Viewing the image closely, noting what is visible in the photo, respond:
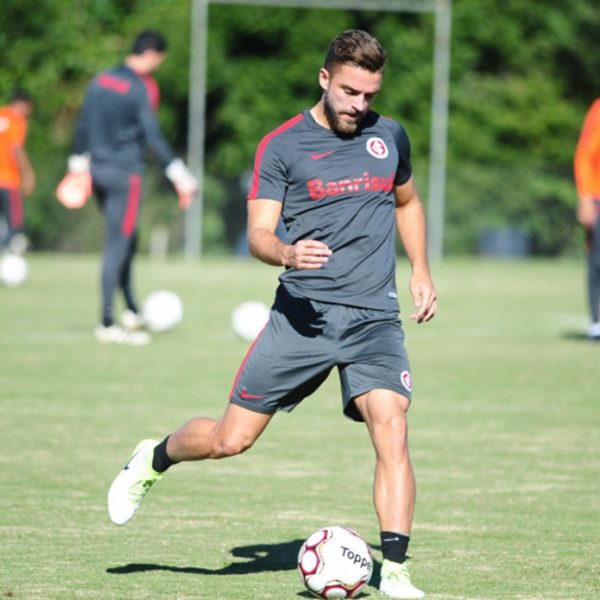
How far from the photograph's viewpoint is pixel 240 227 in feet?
114

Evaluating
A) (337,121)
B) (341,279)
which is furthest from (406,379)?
(337,121)

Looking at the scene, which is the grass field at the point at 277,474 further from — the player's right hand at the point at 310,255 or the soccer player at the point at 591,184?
the player's right hand at the point at 310,255

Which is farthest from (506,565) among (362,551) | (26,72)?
(26,72)

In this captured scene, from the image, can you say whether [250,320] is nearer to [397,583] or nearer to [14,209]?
[14,209]

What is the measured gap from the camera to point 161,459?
6.62 meters

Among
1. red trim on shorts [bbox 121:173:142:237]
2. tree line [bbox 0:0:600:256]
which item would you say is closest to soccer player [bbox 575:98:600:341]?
red trim on shorts [bbox 121:173:142:237]

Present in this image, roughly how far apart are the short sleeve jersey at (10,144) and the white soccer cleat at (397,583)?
1907cm

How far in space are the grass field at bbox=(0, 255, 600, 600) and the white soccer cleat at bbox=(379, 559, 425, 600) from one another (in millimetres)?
132

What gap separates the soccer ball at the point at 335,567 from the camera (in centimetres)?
579

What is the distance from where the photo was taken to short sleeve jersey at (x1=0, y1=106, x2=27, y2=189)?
24078 millimetres

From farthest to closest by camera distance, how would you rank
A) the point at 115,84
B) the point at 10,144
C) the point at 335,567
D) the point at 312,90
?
the point at 312,90, the point at 10,144, the point at 115,84, the point at 335,567

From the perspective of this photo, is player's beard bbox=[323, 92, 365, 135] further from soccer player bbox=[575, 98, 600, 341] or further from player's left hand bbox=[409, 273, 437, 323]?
soccer player bbox=[575, 98, 600, 341]

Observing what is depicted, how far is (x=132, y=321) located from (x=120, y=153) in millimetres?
1764

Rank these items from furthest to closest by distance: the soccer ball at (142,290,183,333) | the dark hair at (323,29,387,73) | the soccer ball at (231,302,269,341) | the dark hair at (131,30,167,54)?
the soccer ball at (142,290,183,333)
the soccer ball at (231,302,269,341)
the dark hair at (131,30,167,54)
the dark hair at (323,29,387,73)
